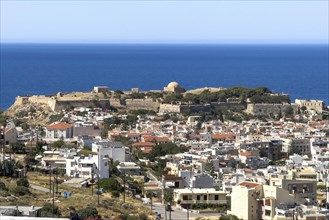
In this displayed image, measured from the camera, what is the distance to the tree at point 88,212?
31111 mm

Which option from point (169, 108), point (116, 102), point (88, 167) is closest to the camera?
point (88, 167)

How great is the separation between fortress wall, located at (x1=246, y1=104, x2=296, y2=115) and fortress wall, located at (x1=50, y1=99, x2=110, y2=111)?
29.6ft

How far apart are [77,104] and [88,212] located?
3961 cm

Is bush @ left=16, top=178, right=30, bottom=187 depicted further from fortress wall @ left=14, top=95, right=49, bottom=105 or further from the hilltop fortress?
fortress wall @ left=14, top=95, right=49, bottom=105

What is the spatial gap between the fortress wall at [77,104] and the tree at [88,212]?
122 feet

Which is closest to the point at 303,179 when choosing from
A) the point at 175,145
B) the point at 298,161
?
the point at 298,161

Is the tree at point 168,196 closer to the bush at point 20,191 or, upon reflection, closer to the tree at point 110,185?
the tree at point 110,185

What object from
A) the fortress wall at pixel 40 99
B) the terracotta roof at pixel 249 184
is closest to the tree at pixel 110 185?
the terracotta roof at pixel 249 184

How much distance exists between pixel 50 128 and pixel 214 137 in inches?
326

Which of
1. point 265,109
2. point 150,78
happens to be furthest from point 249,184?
point 150,78

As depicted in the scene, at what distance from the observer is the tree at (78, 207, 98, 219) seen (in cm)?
3111

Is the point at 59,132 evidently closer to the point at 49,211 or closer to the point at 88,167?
the point at 88,167

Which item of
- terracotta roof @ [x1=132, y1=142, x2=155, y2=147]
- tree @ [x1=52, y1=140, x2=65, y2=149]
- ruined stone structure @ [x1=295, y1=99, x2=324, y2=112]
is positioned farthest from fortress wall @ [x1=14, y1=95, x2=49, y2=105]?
tree @ [x1=52, y1=140, x2=65, y2=149]

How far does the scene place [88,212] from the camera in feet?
103
